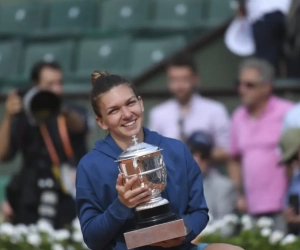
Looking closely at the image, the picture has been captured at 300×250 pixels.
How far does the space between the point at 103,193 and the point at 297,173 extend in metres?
2.80

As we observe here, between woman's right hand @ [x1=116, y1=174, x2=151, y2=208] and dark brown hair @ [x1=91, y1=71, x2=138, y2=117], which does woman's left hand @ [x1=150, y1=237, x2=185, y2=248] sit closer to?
woman's right hand @ [x1=116, y1=174, x2=151, y2=208]

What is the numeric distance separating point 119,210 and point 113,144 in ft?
1.08

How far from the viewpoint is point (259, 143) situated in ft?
22.5

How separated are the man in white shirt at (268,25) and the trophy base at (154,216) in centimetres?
436

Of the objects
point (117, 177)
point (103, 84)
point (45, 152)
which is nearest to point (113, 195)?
point (117, 177)

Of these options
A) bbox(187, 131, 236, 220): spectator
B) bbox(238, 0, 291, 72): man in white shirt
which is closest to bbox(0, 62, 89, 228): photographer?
bbox(187, 131, 236, 220): spectator

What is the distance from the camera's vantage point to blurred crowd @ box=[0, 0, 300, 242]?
6.52 m

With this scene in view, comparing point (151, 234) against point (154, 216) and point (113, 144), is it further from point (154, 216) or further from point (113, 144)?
point (113, 144)

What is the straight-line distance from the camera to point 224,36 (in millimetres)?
8688

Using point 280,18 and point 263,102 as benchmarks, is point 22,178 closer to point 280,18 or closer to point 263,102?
point 263,102

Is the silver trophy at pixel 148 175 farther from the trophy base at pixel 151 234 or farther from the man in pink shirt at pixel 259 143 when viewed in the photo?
the man in pink shirt at pixel 259 143

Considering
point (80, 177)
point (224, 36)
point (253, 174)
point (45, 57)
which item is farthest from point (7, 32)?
point (80, 177)

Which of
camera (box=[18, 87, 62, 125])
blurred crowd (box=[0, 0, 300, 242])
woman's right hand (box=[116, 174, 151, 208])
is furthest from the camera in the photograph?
blurred crowd (box=[0, 0, 300, 242])

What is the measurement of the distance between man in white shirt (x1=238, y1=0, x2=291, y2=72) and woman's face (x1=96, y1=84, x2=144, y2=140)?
162 inches
